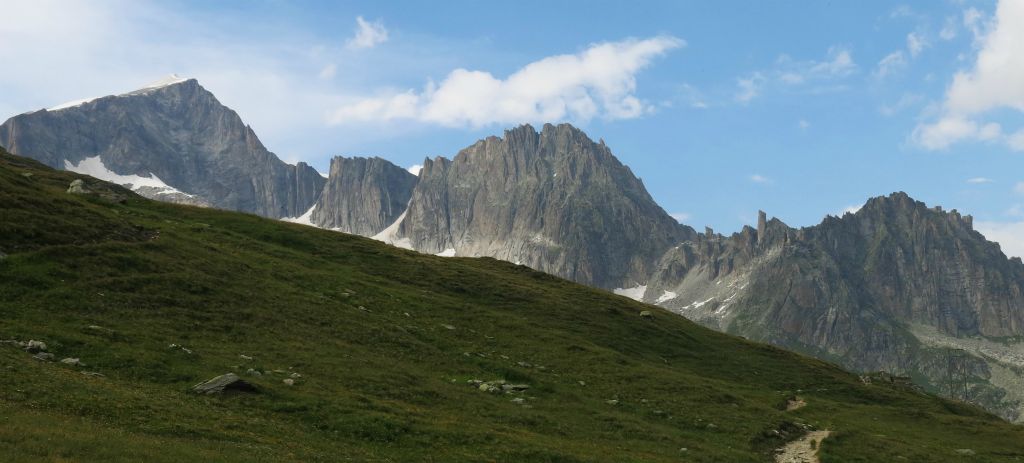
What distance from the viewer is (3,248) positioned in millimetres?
52938

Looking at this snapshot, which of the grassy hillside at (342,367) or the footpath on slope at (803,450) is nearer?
the grassy hillside at (342,367)

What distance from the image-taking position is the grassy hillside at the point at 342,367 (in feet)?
107

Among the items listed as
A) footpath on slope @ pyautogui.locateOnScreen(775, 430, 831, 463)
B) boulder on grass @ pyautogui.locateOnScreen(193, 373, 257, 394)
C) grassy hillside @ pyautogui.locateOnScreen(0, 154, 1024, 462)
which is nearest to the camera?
grassy hillside @ pyautogui.locateOnScreen(0, 154, 1024, 462)

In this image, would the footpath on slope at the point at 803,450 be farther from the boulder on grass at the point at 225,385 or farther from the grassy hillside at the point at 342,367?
the boulder on grass at the point at 225,385

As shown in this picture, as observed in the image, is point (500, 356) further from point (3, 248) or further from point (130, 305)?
point (3, 248)

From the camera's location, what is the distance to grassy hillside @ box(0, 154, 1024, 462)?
3253 centimetres

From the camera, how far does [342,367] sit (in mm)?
48219

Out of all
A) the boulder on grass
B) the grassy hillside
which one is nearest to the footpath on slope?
the grassy hillside

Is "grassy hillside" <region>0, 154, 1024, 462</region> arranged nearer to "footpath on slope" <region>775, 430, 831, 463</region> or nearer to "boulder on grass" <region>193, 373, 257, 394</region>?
"footpath on slope" <region>775, 430, 831, 463</region>

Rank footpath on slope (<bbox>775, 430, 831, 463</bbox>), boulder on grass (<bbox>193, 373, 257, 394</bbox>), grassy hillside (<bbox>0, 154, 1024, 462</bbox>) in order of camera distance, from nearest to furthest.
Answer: grassy hillside (<bbox>0, 154, 1024, 462</bbox>)
boulder on grass (<bbox>193, 373, 257, 394</bbox>)
footpath on slope (<bbox>775, 430, 831, 463</bbox>)

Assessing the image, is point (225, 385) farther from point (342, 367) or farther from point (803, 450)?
point (803, 450)

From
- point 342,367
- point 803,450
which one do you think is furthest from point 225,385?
point 803,450

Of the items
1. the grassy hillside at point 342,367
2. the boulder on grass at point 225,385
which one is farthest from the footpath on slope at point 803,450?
the boulder on grass at point 225,385

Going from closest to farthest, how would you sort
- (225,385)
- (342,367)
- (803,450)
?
1. (225,385)
2. (342,367)
3. (803,450)
